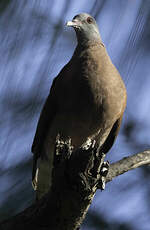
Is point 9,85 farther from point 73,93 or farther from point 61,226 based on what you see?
point 61,226

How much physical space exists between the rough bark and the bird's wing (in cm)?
131

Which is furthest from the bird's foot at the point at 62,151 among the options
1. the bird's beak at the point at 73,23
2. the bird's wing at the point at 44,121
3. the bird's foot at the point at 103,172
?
the bird's beak at the point at 73,23

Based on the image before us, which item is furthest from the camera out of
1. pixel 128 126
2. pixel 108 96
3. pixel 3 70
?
pixel 128 126

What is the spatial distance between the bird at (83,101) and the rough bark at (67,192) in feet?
3.29

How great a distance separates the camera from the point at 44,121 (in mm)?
4230

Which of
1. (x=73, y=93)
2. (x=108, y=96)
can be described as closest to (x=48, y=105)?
(x=73, y=93)

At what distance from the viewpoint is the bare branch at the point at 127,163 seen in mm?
3451

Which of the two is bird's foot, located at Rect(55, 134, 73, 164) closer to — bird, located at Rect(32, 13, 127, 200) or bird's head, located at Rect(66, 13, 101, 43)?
bird, located at Rect(32, 13, 127, 200)

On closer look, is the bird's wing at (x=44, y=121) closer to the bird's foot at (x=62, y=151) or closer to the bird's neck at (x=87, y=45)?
the bird's neck at (x=87, y=45)

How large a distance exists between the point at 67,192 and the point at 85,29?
2297 mm

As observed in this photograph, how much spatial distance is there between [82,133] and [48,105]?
389 mm

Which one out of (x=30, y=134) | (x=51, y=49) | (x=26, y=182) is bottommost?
(x=26, y=182)

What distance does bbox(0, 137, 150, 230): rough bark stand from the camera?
2.69 m

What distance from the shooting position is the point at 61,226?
284 cm
